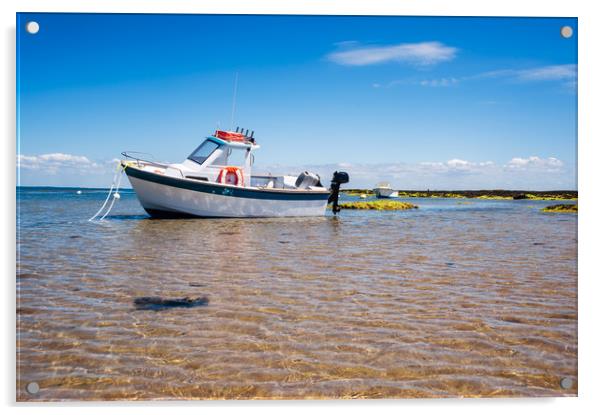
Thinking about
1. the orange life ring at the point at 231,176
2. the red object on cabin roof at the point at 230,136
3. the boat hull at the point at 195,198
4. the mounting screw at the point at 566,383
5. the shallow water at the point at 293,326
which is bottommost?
the mounting screw at the point at 566,383

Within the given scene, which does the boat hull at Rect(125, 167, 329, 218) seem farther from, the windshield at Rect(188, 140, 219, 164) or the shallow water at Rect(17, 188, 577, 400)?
the shallow water at Rect(17, 188, 577, 400)

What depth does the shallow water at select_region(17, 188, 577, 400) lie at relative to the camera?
3.42 meters

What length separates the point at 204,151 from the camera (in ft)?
57.8

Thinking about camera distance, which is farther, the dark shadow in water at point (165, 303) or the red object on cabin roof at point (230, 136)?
the red object on cabin roof at point (230, 136)

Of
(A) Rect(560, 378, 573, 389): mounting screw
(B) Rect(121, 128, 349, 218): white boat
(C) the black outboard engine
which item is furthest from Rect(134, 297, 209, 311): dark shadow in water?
(C) the black outboard engine

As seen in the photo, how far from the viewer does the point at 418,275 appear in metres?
7.27

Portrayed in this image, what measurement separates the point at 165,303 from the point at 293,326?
1.63 meters

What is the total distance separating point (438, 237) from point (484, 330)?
9.13 m

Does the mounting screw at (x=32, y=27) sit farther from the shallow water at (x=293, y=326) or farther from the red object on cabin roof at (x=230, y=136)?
the red object on cabin roof at (x=230, y=136)

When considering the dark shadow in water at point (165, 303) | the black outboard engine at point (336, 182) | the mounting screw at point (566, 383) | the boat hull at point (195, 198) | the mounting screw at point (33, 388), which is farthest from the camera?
the black outboard engine at point (336, 182)

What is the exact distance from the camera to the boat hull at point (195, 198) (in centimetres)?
1648

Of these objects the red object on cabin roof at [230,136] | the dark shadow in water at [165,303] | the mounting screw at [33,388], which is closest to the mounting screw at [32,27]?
the dark shadow in water at [165,303]

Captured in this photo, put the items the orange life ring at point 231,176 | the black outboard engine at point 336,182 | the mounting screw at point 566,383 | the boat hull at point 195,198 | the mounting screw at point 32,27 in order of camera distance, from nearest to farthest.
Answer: the mounting screw at point 566,383 < the mounting screw at point 32,27 < the boat hull at point 195,198 < the orange life ring at point 231,176 < the black outboard engine at point 336,182

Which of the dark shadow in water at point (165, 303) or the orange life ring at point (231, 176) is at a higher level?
the orange life ring at point (231, 176)
